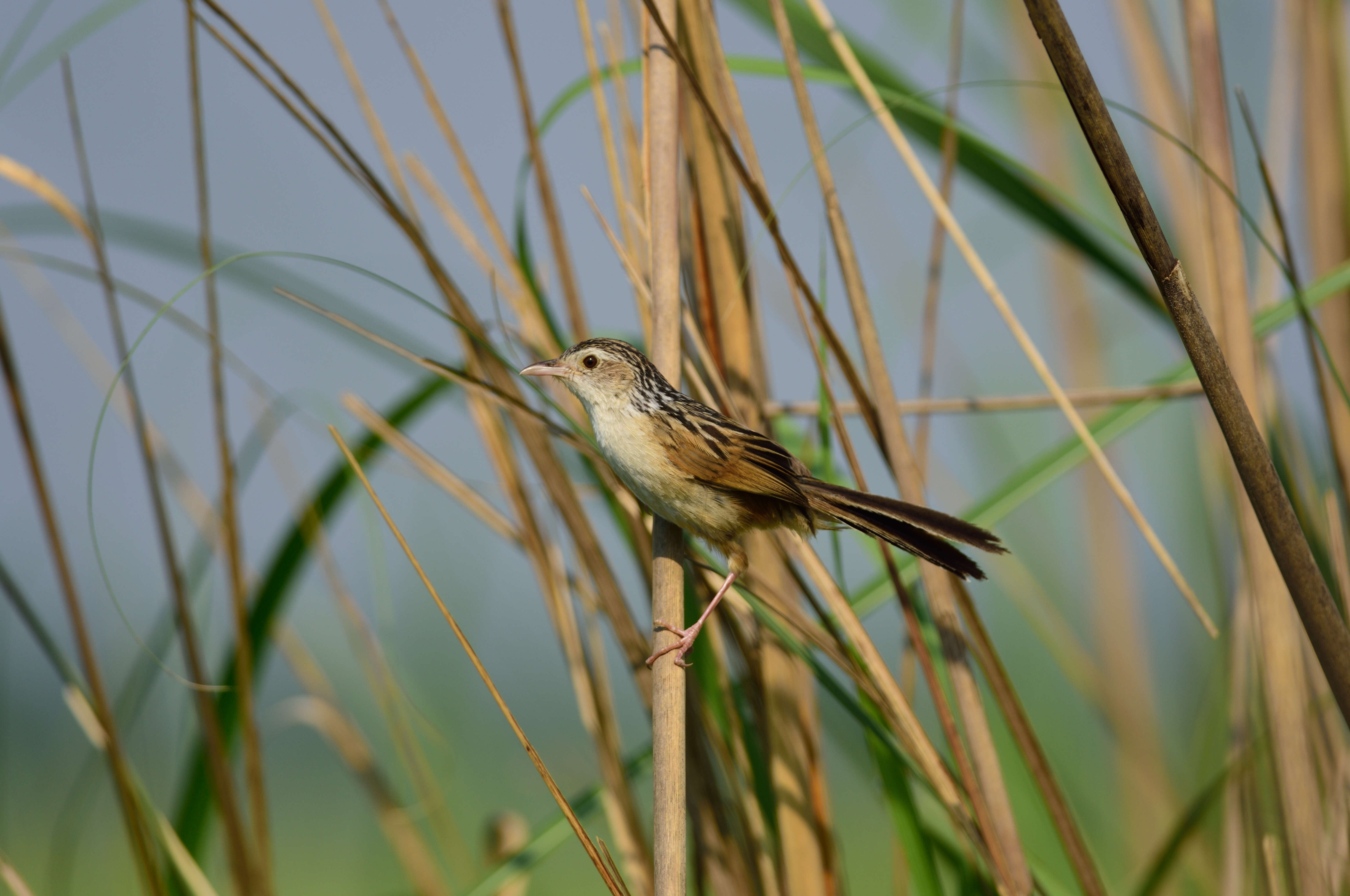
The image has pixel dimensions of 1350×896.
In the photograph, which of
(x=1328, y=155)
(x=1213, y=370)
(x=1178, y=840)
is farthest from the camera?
(x=1328, y=155)

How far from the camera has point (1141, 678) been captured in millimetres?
3371

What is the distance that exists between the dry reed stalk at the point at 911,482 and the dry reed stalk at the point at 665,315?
23 centimetres

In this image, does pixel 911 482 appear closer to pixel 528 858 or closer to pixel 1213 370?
Answer: pixel 1213 370

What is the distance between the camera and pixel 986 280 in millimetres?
1574

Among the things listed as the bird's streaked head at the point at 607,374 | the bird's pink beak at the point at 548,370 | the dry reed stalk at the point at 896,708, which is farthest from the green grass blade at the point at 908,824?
the bird's pink beak at the point at 548,370

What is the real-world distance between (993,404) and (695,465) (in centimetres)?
68

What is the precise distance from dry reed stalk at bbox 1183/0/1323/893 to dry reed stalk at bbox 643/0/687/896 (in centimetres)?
92

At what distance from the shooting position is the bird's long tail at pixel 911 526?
1321 mm

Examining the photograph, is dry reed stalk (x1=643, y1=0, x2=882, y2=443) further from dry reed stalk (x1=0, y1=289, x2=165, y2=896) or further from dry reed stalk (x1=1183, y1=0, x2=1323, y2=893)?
dry reed stalk (x1=0, y1=289, x2=165, y2=896)

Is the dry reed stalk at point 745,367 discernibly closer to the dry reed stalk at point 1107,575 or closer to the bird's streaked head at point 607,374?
the bird's streaked head at point 607,374

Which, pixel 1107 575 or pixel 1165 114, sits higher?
pixel 1165 114

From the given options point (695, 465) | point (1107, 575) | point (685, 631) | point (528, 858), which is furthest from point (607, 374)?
point (1107, 575)

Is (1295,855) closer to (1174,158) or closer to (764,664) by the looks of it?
(764,664)

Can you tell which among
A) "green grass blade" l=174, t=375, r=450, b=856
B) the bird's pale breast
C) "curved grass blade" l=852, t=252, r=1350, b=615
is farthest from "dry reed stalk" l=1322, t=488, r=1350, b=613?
"green grass blade" l=174, t=375, r=450, b=856
